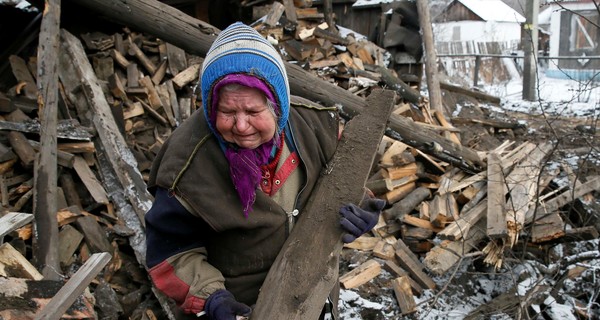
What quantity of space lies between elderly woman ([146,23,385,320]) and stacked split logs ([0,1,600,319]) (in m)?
0.97

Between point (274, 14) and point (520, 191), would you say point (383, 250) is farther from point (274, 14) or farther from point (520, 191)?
point (274, 14)

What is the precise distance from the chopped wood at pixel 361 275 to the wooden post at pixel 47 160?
7.84 ft

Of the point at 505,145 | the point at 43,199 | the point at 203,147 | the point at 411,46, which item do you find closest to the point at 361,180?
the point at 203,147

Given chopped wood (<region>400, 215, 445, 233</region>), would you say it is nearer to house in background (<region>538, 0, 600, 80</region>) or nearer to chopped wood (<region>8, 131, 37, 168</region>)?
chopped wood (<region>8, 131, 37, 168</region>)

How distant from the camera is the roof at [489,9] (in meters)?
36.2

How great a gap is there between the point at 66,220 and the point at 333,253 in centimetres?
288

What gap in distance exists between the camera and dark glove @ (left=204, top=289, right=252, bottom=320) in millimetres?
1771

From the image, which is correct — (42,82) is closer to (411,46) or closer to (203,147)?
(203,147)

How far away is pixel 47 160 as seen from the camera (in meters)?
3.95

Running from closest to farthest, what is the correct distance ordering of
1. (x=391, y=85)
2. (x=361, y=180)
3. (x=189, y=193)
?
(x=189, y=193) < (x=361, y=180) < (x=391, y=85)

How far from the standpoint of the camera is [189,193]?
1778 mm

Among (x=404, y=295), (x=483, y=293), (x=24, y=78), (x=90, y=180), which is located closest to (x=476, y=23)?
(x=483, y=293)

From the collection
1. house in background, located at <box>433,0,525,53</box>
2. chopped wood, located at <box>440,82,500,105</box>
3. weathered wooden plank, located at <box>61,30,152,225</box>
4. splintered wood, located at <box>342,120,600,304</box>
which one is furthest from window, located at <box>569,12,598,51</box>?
weathered wooden plank, located at <box>61,30,152,225</box>

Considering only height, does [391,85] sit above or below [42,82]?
below
